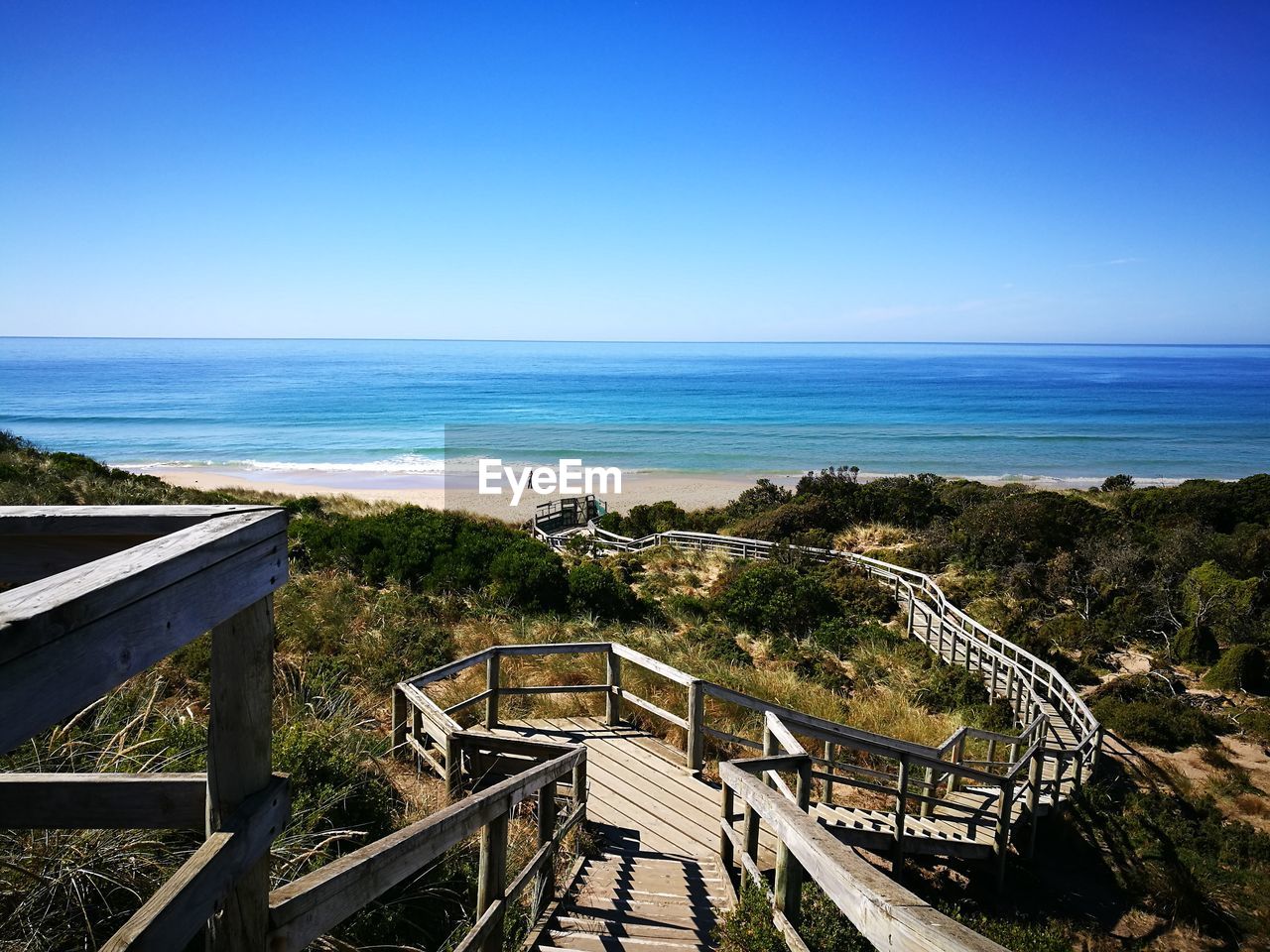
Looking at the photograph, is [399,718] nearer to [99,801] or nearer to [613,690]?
[613,690]

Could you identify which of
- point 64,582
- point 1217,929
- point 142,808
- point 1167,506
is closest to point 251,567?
point 64,582

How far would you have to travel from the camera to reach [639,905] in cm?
443

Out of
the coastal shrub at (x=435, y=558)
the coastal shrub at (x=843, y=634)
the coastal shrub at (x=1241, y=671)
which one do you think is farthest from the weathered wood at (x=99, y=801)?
the coastal shrub at (x=1241, y=671)

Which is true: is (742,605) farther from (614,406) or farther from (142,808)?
(614,406)

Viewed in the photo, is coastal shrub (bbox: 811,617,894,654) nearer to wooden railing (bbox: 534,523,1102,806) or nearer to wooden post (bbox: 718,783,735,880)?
wooden railing (bbox: 534,523,1102,806)

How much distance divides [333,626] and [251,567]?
8.06 m

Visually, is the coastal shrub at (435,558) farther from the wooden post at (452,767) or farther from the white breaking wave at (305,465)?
the white breaking wave at (305,465)

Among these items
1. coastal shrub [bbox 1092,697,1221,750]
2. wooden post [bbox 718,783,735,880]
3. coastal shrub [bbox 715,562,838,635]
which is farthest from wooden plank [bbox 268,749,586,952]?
coastal shrub [bbox 715,562,838,635]

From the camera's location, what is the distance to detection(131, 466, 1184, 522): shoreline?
112 ft

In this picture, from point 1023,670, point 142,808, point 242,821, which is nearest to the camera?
point 242,821

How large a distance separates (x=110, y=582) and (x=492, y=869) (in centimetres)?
244

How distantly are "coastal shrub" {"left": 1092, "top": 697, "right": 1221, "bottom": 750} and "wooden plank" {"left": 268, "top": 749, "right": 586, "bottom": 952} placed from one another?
479 inches

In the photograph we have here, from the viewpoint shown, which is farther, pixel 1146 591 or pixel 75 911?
pixel 1146 591

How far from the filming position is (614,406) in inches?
3159
